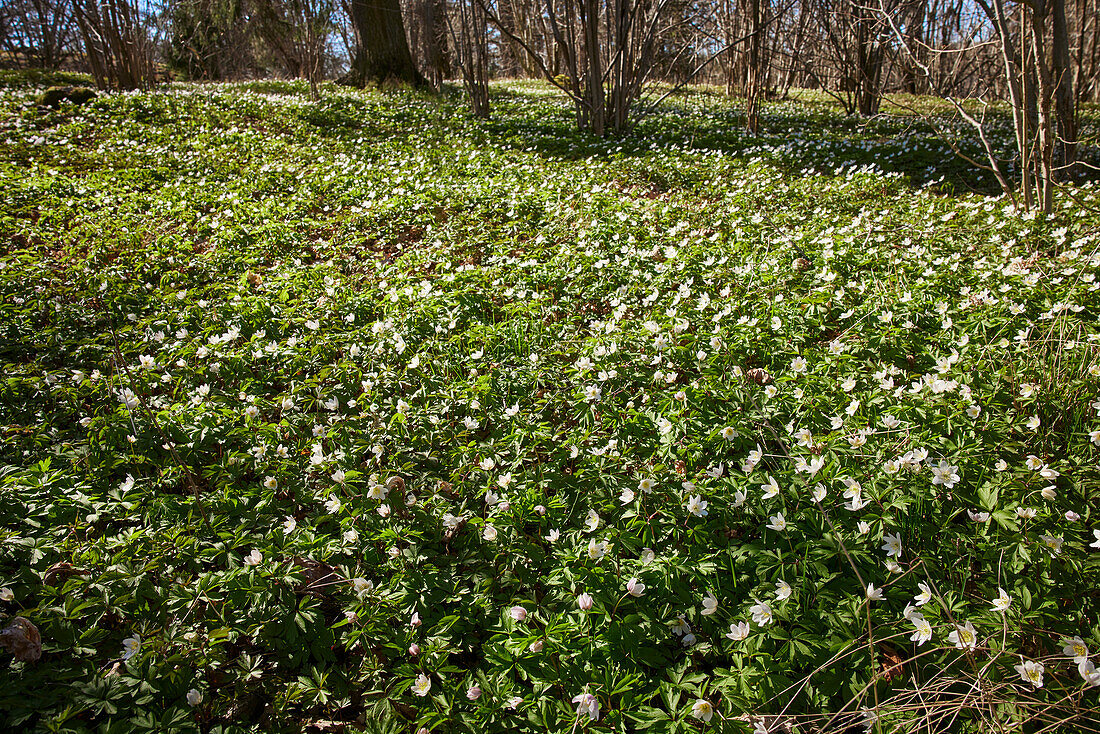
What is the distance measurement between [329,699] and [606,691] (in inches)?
32.8

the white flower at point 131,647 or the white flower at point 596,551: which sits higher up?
the white flower at point 596,551

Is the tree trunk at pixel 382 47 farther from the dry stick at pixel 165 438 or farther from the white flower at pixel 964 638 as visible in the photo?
the white flower at pixel 964 638

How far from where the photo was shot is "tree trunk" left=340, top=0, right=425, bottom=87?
1180 cm

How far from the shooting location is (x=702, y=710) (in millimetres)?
1457

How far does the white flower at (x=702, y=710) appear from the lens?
57.2 inches

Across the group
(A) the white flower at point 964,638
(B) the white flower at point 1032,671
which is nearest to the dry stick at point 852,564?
(A) the white flower at point 964,638

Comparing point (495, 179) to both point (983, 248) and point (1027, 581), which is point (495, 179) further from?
point (1027, 581)

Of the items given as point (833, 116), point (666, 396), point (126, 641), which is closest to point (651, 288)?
point (666, 396)

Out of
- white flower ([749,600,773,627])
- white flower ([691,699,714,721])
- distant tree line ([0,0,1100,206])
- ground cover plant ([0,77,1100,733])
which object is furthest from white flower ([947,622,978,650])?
distant tree line ([0,0,1100,206])

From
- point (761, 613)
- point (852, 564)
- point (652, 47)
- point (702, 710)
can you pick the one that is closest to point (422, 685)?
point (702, 710)

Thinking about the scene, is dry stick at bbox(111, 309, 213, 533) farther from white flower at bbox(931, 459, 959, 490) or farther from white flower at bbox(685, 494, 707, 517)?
white flower at bbox(931, 459, 959, 490)

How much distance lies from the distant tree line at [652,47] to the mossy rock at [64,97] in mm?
1108

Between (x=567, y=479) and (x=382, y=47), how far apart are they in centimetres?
1278

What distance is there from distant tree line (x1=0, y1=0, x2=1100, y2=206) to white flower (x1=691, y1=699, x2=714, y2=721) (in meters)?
4.37
